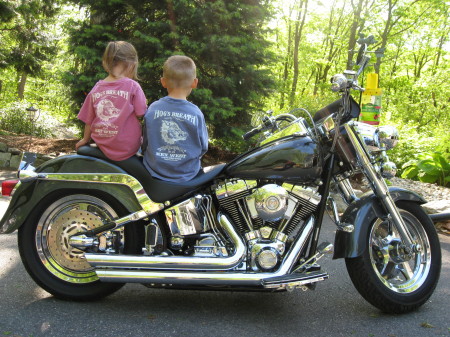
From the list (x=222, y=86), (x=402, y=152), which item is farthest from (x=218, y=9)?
(x=402, y=152)

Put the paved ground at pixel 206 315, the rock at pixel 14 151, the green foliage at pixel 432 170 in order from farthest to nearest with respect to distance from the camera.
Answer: the rock at pixel 14 151 < the green foliage at pixel 432 170 < the paved ground at pixel 206 315

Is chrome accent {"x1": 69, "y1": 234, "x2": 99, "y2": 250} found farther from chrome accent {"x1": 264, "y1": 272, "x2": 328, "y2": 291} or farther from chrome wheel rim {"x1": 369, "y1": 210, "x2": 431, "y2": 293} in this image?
chrome wheel rim {"x1": 369, "y1": 210, "x2": 431, "y2": 293}

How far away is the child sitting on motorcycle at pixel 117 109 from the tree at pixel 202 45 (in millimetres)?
5754

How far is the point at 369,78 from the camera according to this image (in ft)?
26.5

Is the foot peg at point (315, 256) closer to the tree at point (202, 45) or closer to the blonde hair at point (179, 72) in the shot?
the blonde hair at point (179, 72)

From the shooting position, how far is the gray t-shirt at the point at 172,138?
9.84 ft

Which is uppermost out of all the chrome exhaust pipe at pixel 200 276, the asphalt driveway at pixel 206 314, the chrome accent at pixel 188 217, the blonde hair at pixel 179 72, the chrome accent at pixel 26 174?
the blonde hair at pixel 179 72

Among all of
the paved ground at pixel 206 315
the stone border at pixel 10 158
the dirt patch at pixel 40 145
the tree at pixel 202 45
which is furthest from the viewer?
the dirt patch at pixel 40 145

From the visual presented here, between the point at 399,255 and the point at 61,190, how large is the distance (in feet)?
7.57

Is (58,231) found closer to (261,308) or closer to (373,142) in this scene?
(261,308)

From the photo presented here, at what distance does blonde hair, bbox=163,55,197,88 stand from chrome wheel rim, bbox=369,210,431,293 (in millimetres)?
1579

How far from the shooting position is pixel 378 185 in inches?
123

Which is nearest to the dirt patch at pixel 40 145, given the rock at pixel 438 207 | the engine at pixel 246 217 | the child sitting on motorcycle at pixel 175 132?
the rock at pixel 438 207

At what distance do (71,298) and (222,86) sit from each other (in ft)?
23.2
